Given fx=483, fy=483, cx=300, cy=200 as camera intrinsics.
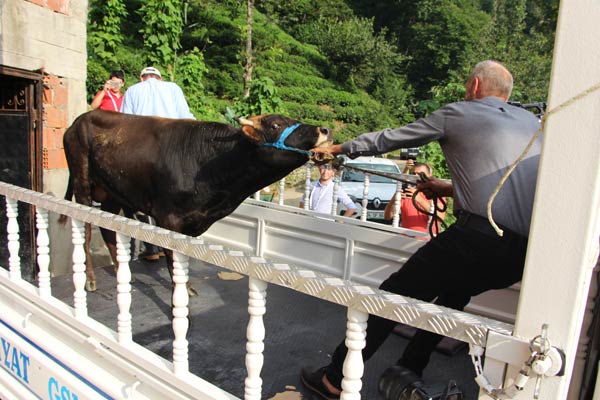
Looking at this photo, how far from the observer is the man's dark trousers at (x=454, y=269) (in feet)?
6.76

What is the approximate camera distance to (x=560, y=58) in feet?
3.49

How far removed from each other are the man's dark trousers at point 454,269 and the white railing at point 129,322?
726mm

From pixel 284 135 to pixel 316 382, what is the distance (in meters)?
1.51

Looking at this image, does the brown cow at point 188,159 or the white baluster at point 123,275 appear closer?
the white baluster at point 123,275

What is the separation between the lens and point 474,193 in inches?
82.2

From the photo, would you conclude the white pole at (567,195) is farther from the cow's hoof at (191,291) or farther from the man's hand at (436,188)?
the cow's hoof at (191,291)

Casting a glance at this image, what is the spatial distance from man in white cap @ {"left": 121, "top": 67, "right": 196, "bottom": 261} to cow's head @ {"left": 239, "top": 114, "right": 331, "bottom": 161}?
1.48 meters

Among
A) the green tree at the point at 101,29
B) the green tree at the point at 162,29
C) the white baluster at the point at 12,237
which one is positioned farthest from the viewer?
the green tree at the point at 101,29

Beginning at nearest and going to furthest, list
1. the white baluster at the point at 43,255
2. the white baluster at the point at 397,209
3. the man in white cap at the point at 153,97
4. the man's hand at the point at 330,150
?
the white baluster at the point at 43,255
the man's hand at the point at 330,150
the white baluster at the point at 397,209
the man in white cap at the point at 153,97

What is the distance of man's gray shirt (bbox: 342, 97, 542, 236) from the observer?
6.47 ft

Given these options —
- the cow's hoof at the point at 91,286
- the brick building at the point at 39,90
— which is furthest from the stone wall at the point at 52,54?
the cow's hoof at the point at 91,286

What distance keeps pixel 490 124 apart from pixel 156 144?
2505 mm

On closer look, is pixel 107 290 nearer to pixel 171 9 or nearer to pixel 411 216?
pixel 411 216

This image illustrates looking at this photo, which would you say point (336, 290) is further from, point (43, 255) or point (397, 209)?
point (397, 209)
